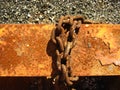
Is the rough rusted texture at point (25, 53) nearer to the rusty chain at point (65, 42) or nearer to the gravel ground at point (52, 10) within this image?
the rusty chain at point (65, 42)

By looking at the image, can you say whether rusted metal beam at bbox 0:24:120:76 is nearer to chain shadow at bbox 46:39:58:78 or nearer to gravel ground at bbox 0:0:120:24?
chain shadow at bbox 46:39:58:78

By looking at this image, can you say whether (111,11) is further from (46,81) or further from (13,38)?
(13,38)

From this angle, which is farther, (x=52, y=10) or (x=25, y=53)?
(x=52, y=10)

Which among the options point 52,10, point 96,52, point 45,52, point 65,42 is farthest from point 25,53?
point 52,10

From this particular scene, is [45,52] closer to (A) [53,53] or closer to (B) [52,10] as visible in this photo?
(A) [53,53]

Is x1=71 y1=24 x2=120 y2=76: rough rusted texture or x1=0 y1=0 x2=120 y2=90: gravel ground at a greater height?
x1=71 y1=24 x2=120 y2=76: rough rusted texture

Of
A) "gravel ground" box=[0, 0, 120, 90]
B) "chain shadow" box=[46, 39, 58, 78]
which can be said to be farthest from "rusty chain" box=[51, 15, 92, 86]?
"gravel ground" box=[0, 0, 120, 90]
